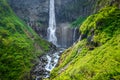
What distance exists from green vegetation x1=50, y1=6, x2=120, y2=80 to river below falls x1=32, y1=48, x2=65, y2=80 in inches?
313

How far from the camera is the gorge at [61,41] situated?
2805cm

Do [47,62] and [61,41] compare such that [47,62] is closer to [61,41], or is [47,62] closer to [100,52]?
[100,52]

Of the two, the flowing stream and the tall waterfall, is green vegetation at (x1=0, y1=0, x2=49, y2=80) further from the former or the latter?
the tall waterfall

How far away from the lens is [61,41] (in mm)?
81188

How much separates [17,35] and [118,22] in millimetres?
29834

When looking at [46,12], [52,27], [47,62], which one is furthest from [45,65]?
[46,12]

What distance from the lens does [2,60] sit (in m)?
45.8

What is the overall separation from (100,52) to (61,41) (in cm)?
5161

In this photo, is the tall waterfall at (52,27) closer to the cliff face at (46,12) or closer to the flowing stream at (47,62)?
the flowing stream at (47,62)

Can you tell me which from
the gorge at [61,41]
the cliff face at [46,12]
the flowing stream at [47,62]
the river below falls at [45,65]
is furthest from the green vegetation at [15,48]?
the cliff face at [46,12]

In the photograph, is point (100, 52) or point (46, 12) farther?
point (46, 12)

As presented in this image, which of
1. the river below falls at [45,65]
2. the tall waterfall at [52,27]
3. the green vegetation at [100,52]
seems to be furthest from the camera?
the tall waterfall at [52,27]

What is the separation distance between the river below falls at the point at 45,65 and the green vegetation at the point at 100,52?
7955 millimetres

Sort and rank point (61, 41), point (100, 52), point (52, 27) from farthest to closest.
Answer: point (52, 27) → point (61, 41) → point (100, 52)
